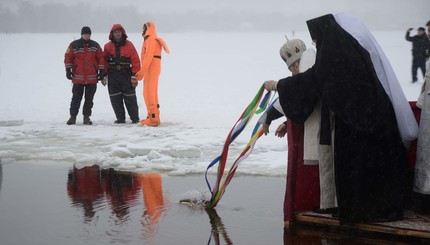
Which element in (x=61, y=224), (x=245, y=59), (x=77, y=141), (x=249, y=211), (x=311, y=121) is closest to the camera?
(x=311, y=121)

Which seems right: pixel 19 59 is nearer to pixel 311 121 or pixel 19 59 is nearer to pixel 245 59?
pixel 245 59

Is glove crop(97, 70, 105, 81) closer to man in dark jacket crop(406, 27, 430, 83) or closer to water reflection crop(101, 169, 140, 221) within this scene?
water reflection crop(101, 169, 140, 221)

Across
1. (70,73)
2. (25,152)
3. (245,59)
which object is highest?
(245,59)

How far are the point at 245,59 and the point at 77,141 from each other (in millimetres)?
23905

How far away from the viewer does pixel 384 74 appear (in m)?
4.54

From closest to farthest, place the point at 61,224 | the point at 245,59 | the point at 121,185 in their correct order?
the point at 61,224, the point at 121,185, the point at 245,59

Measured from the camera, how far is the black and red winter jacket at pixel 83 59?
1109 centimetres

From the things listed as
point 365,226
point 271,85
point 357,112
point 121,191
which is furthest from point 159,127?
point 357,112

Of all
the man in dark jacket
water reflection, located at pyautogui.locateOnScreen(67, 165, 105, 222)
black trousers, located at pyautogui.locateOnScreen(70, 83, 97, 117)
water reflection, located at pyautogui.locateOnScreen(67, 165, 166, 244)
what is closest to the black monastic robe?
water reflection, located at pyautogui.locateOnScreen(67, 165, 166, 244)

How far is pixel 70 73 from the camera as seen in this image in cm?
1118

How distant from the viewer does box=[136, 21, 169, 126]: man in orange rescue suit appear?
35.7 feet

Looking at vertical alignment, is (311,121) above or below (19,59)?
below

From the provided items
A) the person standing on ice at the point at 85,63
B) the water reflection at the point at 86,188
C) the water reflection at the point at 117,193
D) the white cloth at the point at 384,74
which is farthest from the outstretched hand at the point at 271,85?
the person standing on ice at the point at 85,63

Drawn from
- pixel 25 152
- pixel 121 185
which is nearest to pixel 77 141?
pixel 25 152
